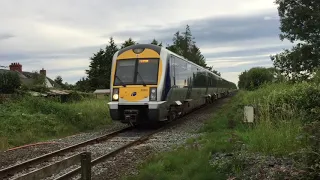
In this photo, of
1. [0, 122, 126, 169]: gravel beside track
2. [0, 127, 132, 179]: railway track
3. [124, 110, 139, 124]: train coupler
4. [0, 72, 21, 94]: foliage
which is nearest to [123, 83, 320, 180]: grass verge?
[0, 127, 132, 179]: railway track

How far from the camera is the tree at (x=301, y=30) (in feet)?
109

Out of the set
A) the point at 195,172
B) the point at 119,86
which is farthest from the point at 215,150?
the point at 119,86

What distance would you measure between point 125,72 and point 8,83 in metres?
17.2

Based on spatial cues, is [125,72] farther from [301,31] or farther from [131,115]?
[301,31]

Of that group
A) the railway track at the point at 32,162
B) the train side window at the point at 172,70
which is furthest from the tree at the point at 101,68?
the railway track at the point at 32,162

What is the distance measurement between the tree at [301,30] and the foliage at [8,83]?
22.1 metres

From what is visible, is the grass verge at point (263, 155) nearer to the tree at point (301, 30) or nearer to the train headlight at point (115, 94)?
the train headlight at point (115, 94)

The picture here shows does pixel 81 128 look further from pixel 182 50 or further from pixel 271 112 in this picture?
pixel 182 50

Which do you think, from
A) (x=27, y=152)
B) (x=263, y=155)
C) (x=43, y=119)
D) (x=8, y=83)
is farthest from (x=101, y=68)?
(x=263, y=155)

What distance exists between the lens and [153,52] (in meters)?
14.6

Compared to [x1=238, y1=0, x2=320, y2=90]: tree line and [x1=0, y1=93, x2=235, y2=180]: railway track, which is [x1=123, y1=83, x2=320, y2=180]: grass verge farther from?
[x1=238, y1=0, x2=320, y2=90]: tree line

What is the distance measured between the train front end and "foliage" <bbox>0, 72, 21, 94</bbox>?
16.4m

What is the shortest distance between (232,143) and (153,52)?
6.81m

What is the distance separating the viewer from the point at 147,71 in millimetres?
14422
